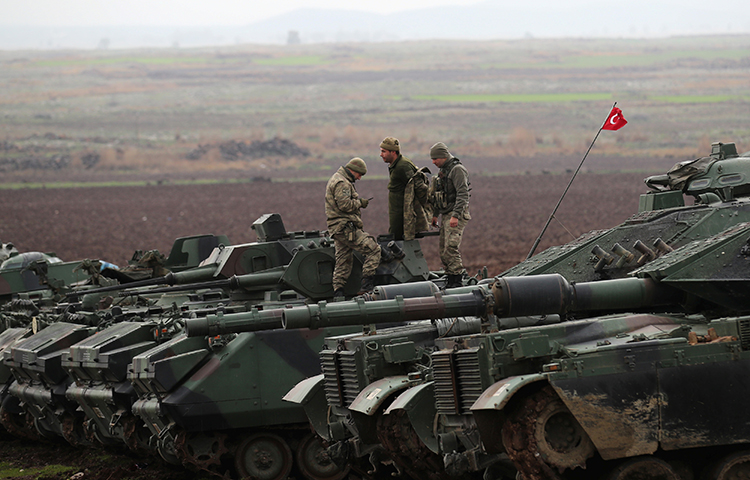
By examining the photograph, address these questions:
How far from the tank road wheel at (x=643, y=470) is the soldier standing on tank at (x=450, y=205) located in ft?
21.8

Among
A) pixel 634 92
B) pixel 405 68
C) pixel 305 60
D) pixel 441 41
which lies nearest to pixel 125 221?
pixel 634 92

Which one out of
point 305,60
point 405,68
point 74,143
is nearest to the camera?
point 74,143

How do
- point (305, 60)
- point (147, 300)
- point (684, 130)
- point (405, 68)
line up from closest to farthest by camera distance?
1. point (147, 300)
2. point (684, 130)
3. point (405, 68)
4. point (305, 60)

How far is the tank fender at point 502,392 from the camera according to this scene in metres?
9.19

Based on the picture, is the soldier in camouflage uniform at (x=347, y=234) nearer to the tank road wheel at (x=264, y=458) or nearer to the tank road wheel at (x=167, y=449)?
the tank road wheel at (x=264, y=458)

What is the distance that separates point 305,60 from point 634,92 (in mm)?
44533

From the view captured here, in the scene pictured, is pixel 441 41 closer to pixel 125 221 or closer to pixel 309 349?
pixel 125 221

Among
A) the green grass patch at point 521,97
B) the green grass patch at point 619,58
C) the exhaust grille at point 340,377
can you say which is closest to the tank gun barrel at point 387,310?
the exhaust grille at point 340,377

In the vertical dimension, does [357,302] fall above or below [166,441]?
above

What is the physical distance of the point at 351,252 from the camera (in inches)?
628

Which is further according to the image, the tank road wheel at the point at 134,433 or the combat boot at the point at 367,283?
the combat boot at the point at 367,283

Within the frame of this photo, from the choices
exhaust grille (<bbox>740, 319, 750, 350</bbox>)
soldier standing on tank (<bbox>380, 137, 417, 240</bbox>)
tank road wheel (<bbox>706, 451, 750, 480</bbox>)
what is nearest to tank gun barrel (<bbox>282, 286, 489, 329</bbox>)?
exhaust grille (<bbox>740, 319, 750, 350</bbox>)

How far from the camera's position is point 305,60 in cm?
11669

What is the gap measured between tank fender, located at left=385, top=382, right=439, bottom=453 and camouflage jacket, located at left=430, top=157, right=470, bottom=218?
5.47 meters
